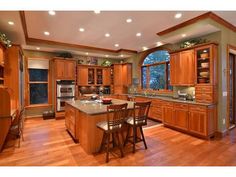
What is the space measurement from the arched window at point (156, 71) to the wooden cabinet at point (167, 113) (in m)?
1.29

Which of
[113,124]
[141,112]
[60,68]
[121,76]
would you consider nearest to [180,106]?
[141,112]

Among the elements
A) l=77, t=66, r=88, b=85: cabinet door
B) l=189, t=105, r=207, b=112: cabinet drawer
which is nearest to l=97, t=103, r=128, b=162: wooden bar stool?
l=189, t=105, r=207, b=112: cabinet drawer

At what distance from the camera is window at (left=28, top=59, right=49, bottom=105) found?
232 inches

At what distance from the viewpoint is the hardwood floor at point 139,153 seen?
101 inches

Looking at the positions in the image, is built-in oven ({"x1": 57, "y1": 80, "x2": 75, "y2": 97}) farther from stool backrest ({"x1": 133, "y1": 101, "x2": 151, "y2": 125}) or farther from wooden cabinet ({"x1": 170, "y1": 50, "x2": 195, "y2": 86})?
wooden cabinet ({"x1": 170, "y1": 50, "x2": 195, "y2": 86})

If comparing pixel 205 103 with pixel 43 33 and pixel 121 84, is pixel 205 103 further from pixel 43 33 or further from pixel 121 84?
pixel 43 33

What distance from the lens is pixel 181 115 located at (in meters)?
4.11

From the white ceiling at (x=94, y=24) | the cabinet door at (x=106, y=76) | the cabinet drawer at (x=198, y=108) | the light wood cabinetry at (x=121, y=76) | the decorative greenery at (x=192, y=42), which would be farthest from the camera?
the cabinet door at (x=106, y=76)

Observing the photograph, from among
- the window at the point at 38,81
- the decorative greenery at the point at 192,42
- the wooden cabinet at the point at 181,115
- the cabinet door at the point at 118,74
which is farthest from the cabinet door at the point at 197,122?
the window at the point at 38,81

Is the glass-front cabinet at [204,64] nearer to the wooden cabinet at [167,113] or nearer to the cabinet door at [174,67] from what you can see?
the cabinet door at [174,67]

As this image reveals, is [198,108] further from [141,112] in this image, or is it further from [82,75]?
[82,75]

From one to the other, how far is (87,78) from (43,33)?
273 centimetres

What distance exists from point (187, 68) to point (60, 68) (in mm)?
4630

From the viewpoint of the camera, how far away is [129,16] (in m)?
3.35
